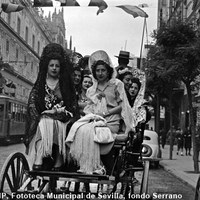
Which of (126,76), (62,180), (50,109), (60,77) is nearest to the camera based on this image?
(62,180)

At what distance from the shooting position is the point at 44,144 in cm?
536

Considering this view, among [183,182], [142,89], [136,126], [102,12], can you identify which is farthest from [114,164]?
[183,182]

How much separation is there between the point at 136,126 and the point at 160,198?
1.33 meters

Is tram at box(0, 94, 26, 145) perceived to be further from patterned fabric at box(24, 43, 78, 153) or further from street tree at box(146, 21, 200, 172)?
patterned fabric at box(24, 43, 78, 153)

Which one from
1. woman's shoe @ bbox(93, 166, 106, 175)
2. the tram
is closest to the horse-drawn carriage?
woman's shoe @ bbox(93, 166, 106, 175)

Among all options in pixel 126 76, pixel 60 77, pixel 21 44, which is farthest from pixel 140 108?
pixel 21 44

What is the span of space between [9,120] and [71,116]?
23214mm

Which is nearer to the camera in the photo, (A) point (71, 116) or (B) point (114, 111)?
(A) point (71, 116)

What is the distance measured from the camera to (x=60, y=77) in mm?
5793

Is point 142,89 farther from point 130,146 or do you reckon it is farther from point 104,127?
point 104,127

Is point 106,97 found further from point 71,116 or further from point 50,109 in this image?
point 50,109

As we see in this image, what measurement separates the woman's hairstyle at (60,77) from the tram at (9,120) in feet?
73.0

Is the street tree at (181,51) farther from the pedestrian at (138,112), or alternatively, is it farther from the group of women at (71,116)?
the group of women at (71,116)

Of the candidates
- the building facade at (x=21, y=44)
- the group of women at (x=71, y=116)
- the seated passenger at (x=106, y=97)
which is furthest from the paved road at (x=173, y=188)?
the building facade at (x=21, y=44)
